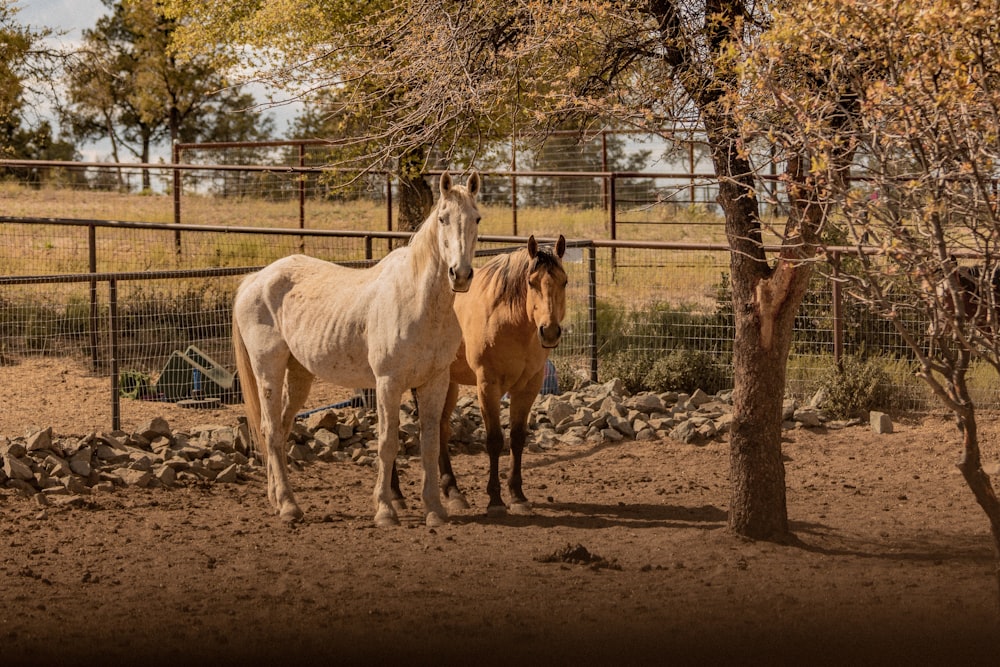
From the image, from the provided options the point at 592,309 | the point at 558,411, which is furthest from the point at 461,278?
the point at 592,309

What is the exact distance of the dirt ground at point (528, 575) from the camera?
4172 mm

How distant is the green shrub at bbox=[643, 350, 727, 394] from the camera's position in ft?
32.2

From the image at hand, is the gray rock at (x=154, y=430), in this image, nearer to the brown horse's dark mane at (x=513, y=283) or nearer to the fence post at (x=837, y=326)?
the brown horse's dark mane at (x=513, y=283)

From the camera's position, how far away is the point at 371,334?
6.27 meters

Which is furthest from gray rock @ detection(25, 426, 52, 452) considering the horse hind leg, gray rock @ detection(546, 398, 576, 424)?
gray rock @ detection(546, 398, 576, 424)

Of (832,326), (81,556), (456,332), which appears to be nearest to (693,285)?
(832,326)

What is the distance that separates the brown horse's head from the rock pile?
2164mm

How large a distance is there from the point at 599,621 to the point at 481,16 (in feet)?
10.1

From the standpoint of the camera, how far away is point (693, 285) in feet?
43.5

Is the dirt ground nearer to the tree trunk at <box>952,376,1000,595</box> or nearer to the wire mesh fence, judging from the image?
the tree trunk at <box>952,376,1000,595</box>

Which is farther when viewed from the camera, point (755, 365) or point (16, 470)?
point (16, 470)

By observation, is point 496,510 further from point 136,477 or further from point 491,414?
point 136,477

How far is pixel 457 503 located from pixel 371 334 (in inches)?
46.9

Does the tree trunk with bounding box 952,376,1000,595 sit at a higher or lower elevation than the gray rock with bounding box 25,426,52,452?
higher
